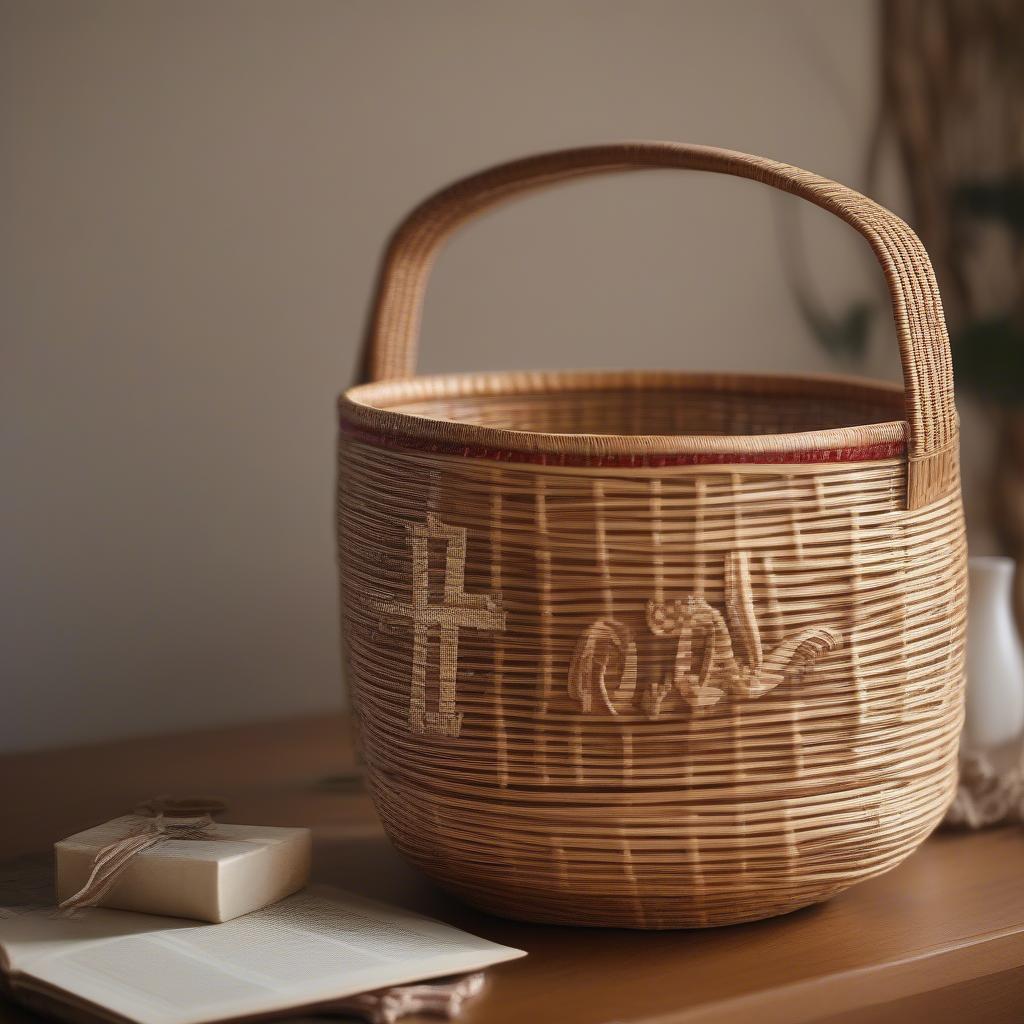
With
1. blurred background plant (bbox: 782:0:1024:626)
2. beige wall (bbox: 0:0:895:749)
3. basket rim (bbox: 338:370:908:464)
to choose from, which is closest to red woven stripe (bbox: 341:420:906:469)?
basket rim (bbox: 338:370:908:464)

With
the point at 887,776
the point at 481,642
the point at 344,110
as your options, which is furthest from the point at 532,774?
the point at 344,110

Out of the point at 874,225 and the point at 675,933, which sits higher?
the point at 874,225

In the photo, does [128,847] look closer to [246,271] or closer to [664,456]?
[664,456]

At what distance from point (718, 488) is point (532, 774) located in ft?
0.50

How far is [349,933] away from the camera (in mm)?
650

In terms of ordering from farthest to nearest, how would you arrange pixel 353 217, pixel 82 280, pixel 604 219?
1. pixel 604 219
2. pixel 353 217
3. pixel 82 280

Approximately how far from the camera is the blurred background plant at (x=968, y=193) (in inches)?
54.9

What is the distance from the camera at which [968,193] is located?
1444 millimetres

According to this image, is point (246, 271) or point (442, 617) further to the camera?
point (246, 271)

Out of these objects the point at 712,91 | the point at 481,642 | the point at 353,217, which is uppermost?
the point at 712,91

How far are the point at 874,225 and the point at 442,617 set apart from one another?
275 millimetres

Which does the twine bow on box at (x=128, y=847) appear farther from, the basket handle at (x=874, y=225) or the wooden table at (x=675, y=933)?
the basket handle at (x=874, y=225)

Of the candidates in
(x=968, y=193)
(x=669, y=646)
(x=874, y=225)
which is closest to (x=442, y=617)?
(x=669, y=646)

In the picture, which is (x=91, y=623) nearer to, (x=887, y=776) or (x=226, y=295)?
(x=226, y=295)
